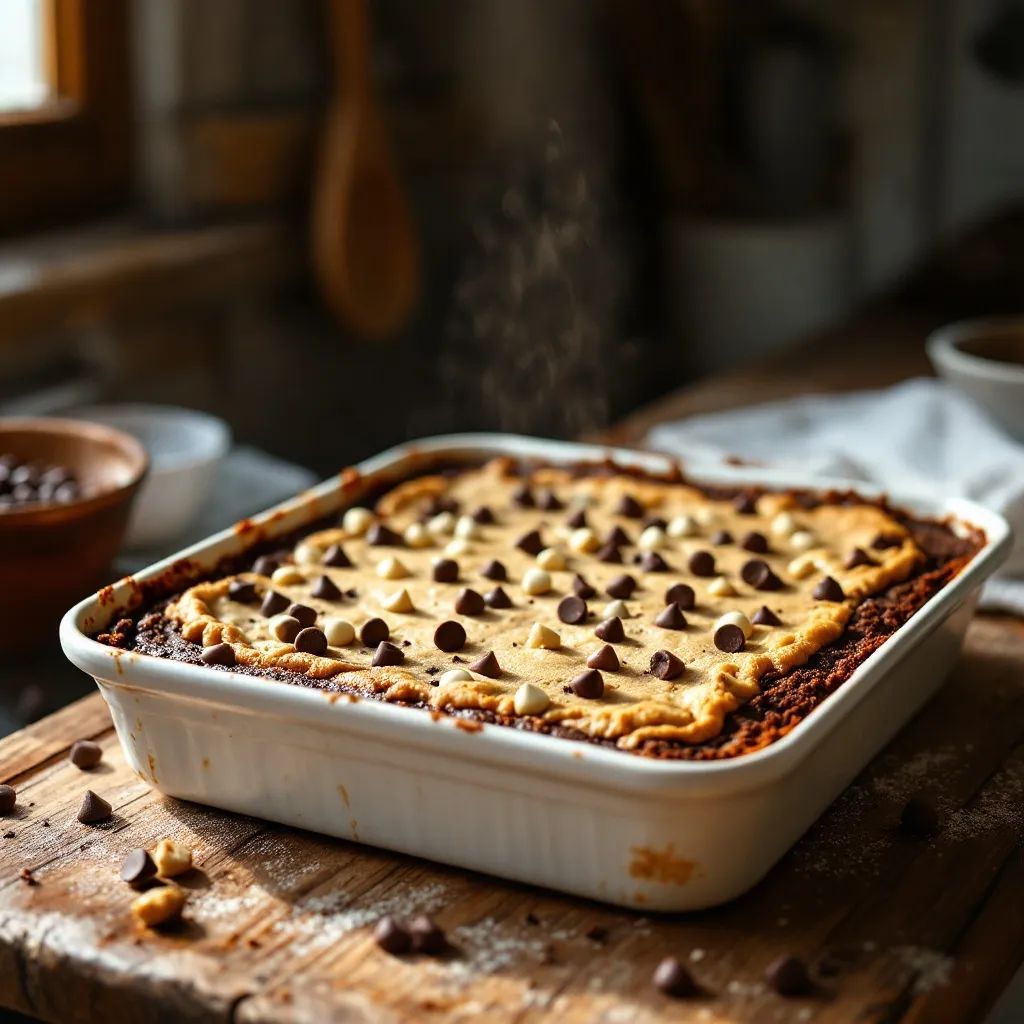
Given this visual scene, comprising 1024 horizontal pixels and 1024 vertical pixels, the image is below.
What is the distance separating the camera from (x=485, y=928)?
1011mm

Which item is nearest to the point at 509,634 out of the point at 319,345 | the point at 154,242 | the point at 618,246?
the point at 154,242

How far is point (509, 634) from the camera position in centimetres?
124

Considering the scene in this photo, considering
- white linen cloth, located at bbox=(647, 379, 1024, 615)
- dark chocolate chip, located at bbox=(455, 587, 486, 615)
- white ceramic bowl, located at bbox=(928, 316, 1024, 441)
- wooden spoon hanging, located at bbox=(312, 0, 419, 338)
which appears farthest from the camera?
wooden spoon hanging, located at bbox=(312, 0, 419, 338)

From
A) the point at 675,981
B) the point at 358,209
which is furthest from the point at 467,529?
the point at 358,209

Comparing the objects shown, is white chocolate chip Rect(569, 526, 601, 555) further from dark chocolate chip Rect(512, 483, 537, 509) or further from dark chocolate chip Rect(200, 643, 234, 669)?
dark chocolate chip Rect(200, 643, 234, 669)

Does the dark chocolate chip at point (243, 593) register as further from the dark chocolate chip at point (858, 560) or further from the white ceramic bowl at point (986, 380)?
the white ceramic bowl at point (986, 380)

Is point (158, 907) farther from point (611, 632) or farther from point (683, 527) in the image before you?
point (683, 527)

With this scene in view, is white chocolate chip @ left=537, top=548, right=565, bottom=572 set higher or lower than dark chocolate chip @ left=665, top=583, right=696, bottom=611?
lower

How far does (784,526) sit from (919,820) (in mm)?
412

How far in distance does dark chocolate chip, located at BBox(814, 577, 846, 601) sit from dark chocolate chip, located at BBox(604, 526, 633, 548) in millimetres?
219

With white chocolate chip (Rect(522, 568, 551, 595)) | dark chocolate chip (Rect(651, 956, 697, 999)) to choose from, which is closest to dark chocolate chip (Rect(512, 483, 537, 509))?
white chocolate chip (Rect(522, 568, 551, 595))

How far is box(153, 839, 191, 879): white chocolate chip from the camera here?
1.07m

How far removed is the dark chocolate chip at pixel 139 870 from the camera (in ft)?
3.48

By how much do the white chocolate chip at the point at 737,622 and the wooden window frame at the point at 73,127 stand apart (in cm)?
166
